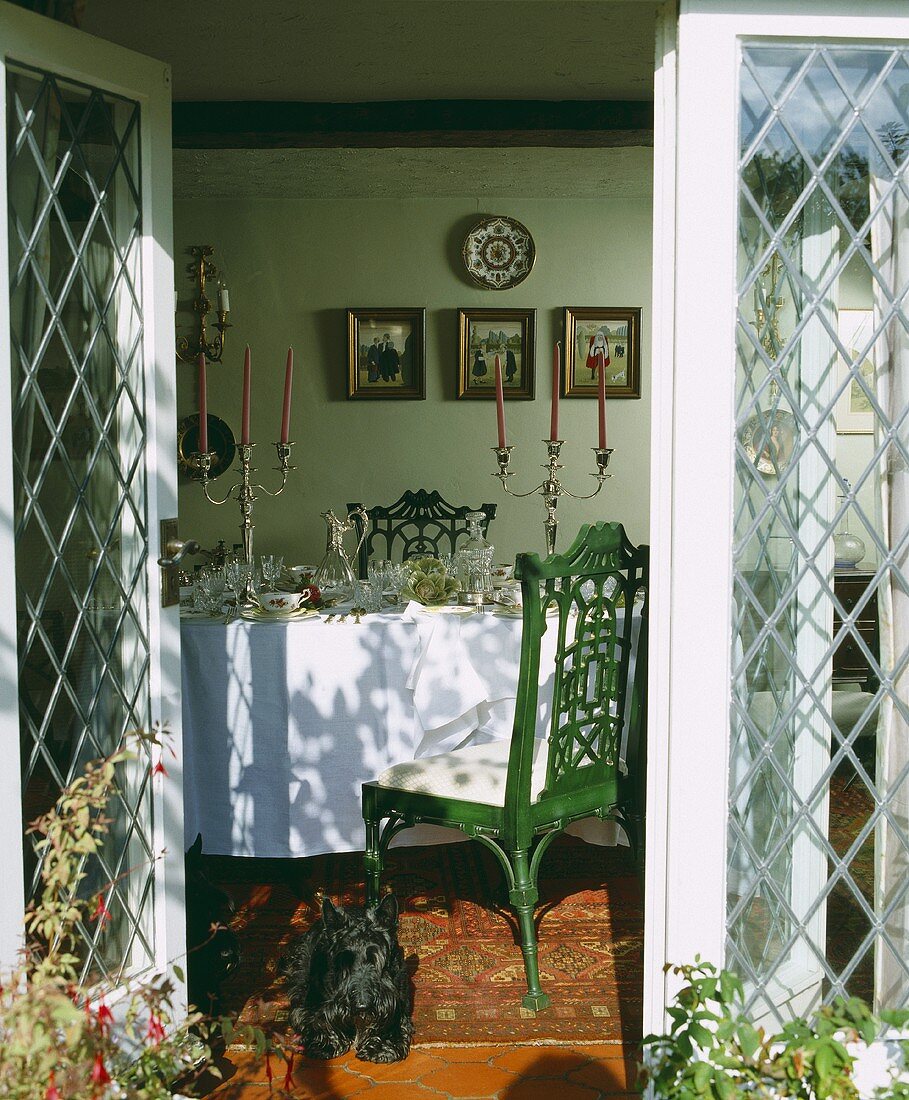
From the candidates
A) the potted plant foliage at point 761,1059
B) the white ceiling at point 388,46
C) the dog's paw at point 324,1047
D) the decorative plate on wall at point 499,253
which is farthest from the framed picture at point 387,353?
the potted plant foliage at point 761,1059

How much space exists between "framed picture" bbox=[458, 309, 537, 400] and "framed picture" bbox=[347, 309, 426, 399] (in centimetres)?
23

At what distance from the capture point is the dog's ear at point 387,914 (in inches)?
98.7

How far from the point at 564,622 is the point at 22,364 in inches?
53.2

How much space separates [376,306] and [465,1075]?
4.35 meters

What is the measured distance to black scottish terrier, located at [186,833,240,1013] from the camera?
2494mm

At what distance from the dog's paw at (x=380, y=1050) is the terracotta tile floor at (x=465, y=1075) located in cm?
2

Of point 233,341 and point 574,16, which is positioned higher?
point 574,16

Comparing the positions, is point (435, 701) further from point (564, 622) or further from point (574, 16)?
point (574, 16)

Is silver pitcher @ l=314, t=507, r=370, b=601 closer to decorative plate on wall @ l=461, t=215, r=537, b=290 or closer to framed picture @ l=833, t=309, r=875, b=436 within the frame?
framed picture @ l=833, t=309, r=875, b=436

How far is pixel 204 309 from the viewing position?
5.80m

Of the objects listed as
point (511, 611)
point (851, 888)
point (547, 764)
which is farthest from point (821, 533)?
point (511, 611)

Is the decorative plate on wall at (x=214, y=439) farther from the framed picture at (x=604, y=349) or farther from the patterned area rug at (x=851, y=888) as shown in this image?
the patterned area rug at (x=851, y=888)

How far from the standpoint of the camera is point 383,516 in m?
4.92

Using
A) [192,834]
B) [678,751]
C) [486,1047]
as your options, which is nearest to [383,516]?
[192,834]
